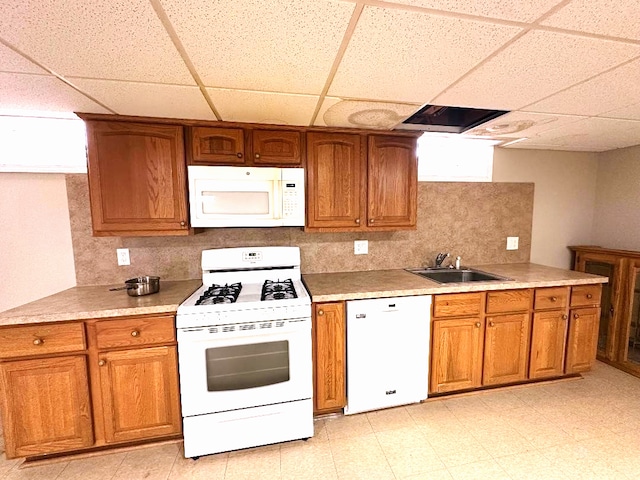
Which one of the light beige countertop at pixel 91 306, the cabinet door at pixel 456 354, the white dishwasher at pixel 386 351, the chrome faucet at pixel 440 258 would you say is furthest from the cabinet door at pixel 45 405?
the chrome faucet at pixel 440 258

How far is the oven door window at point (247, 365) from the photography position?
66.6 inches

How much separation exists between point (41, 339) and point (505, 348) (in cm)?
315

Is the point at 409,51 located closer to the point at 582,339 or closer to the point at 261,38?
the point at 261,38

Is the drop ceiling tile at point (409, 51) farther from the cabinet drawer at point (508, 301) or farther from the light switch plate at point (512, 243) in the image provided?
the light switch plate at point (512, 243)

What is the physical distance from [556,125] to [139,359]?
10.8 feet

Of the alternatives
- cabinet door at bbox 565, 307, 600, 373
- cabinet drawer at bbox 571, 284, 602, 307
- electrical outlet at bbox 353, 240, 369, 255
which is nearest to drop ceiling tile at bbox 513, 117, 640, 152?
cabinet drawer at bbox 571, 284, 602, 307

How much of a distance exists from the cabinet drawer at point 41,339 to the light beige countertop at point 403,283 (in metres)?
1.40

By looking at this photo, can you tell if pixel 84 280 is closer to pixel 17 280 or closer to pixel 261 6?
pixel 17 280

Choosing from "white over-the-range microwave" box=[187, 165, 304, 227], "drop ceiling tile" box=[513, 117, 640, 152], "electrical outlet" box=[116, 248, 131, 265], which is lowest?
"electrical outlet" box=[116, 248, 131, 265]

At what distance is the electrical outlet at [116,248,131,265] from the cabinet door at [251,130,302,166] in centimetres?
126

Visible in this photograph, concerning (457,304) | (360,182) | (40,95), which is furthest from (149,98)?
(457,304)

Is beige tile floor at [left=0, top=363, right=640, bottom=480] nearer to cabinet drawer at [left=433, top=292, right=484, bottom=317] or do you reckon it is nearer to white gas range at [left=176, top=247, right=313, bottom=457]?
white gas range at [left=176, top=247, right=313, bottom=457]

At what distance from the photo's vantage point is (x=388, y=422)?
200 centimetres

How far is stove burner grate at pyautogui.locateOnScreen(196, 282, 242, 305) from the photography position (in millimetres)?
1745
